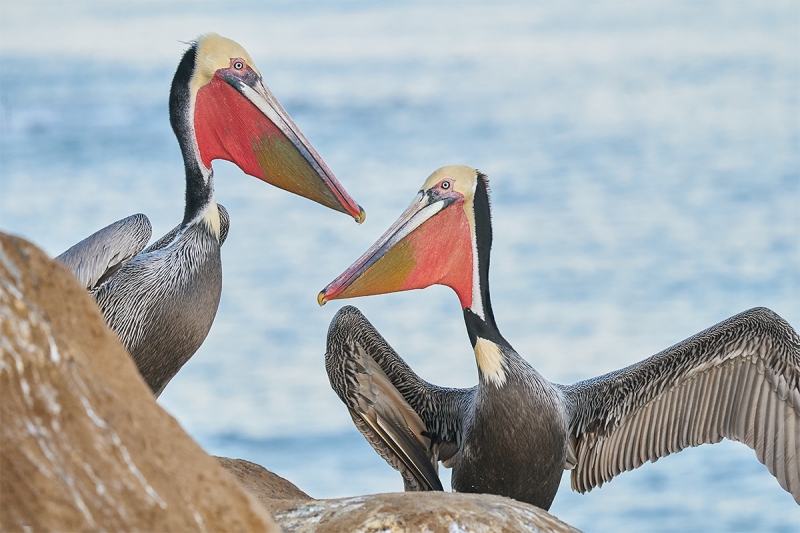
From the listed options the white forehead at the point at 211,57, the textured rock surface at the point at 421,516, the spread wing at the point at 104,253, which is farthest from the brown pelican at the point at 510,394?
the textured rock surface at the point at 421,516

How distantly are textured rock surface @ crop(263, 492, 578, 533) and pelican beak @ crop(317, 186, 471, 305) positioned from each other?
148cm

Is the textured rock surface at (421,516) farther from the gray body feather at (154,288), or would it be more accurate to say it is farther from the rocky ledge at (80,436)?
the gray body feather at (154,288)

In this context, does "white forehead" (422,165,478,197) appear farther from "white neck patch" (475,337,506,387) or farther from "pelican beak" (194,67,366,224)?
"white neck patch" (475,337,506,387)

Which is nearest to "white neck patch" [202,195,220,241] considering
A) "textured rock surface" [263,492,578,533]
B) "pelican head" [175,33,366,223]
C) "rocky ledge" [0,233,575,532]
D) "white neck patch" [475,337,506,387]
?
"pelican head" [175,33,366,223]

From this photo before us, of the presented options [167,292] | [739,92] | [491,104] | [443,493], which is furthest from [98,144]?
[443,493]

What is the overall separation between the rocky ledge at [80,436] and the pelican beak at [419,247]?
102 inches

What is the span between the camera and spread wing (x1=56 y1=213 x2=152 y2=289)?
5.57 m

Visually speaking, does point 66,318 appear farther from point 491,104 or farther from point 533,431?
point 491,104

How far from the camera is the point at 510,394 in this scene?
5.32 m

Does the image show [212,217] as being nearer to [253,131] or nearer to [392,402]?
[253,131]

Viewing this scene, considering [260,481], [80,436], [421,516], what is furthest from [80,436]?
[260,481]

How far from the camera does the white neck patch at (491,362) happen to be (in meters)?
5.34

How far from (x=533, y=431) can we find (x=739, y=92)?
27.3 meters

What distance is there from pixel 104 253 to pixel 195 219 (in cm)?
42
